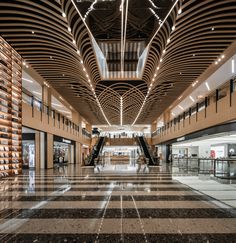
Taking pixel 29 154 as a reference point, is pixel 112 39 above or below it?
above

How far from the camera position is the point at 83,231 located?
163 inches

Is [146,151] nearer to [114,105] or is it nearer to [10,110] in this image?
[114,105]

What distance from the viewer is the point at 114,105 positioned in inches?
1168

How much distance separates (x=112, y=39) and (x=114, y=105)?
45.5 feet

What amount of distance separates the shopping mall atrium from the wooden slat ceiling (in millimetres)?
49

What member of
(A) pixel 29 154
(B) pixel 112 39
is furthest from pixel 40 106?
(B) pixel 112 39

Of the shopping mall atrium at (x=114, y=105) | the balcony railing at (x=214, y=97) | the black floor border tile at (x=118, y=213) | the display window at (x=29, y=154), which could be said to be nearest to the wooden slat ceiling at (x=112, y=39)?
the shopping mall atrium at (x=114, y=105)

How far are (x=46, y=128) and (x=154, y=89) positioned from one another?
8309 millimetres

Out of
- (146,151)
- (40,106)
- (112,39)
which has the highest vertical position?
(112,39)

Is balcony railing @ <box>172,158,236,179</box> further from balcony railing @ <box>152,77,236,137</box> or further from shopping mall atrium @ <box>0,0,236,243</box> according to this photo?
balcony railing @ <box>152,77,236,137</box>

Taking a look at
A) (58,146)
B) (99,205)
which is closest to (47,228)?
(99,205)

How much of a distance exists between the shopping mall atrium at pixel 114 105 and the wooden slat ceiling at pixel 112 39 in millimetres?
49

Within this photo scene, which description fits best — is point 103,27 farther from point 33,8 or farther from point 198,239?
point 198,239

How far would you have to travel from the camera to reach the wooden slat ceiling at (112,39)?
32.6 ft
